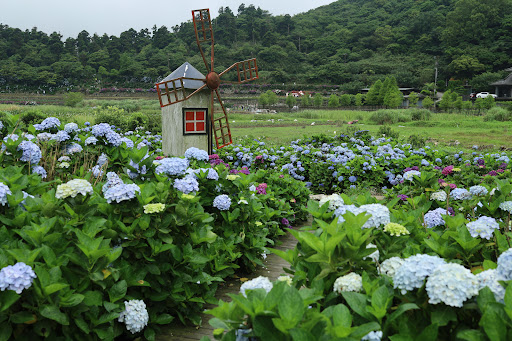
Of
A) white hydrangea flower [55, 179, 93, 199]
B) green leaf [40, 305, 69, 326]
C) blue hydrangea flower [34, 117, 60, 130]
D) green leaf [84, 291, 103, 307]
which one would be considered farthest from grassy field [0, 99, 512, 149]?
green leaf [40, 305, 69, 326]

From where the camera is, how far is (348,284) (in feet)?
3.92

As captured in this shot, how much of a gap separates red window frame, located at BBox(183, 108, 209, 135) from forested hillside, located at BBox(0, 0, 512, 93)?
51591 millimetres

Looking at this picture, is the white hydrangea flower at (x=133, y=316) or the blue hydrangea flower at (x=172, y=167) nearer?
the white hydrangea flower at (x=133, y=316)

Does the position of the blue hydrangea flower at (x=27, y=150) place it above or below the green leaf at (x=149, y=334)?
above

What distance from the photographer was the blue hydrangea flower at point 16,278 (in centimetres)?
134

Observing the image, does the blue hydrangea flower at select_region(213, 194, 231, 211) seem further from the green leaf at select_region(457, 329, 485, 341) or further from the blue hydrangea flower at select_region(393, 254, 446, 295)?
the green leaf at select_region(457, 329, 485, 341)

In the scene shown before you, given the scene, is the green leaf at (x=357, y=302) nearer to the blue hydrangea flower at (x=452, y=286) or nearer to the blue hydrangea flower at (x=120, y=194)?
the blue hydrangea flower at (x=452, y=286)

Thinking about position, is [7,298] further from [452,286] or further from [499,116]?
[499,116]

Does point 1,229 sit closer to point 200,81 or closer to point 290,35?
point 200,81

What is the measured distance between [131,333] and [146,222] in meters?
0.64

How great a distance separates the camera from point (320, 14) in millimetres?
103500

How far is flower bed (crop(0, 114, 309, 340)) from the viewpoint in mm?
1599

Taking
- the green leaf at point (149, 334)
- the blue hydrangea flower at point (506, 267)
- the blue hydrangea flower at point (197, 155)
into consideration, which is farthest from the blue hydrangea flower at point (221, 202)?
the blue hydrangea flower at point (506, 267)

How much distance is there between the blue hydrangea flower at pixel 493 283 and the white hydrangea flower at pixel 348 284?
327mm
